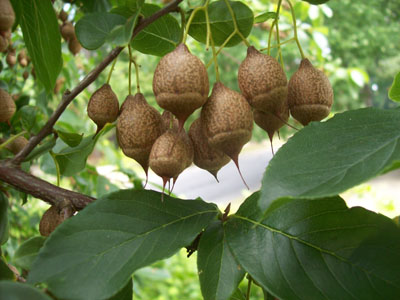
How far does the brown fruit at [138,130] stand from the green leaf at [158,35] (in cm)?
20

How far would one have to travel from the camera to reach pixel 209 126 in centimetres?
75

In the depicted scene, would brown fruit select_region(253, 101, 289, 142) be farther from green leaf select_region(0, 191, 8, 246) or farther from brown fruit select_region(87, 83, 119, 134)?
green leaf select_region(0, 191, 8, 246)

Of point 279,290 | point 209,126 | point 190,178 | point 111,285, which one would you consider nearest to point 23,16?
point 209,126

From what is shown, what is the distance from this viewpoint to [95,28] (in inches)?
33.2

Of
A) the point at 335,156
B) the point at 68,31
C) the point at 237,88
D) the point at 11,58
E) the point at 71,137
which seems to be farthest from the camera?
the point at 237,88

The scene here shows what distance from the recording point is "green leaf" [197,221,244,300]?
708 millimetres

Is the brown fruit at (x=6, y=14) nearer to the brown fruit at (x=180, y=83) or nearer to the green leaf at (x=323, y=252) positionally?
the brown fruit at (x=180, y=83)

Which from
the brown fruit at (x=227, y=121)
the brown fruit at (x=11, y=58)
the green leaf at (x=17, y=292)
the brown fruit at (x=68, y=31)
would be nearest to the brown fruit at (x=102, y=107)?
the brown fruit at (x=227, y=121)

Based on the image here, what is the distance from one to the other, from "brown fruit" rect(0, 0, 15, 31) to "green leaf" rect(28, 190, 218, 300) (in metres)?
0.50

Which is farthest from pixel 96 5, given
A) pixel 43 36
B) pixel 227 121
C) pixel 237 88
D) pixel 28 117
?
pixel 237 88

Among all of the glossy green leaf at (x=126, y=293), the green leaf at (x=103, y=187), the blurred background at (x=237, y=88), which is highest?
the glossy green leaf at (x=126, y=293)

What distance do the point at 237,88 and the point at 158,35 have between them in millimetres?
6712

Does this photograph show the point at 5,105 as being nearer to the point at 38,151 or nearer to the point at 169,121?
the point at 38,151

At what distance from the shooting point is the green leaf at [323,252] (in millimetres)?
651
